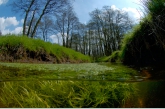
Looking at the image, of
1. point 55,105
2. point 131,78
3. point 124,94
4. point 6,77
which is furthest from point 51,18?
point 124,94

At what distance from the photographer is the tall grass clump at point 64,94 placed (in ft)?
4.89

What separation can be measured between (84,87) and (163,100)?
0.73 meters

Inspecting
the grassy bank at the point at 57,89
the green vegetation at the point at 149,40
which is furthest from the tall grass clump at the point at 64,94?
the green vegetation at the point at 149,40

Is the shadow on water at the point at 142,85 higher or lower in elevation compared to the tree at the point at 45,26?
lower

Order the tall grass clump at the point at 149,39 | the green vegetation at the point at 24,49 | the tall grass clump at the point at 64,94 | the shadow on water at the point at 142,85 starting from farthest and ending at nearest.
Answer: the green vegetation at the point at 24,49 < the tall grass clump at the point at 149,39 < the shadow on water at the point at 142,85 < the tall grass clump at the point at 64,94

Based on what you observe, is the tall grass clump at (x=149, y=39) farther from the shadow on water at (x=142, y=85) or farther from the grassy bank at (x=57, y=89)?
the grassy bank at (x=57, y=89)

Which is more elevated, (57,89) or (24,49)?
(24,49)

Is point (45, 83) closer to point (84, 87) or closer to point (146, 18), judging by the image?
point (84, 87)

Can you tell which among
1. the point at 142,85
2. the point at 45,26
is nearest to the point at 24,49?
the point at 45,26

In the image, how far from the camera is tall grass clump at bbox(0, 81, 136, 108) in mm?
1489

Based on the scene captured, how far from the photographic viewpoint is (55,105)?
1516 mm

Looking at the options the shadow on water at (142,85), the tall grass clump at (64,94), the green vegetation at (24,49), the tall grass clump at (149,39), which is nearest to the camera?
the tall grass clump at (64,94)

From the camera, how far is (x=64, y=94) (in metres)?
1.53

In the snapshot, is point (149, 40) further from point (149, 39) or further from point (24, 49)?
point (24, 49)
